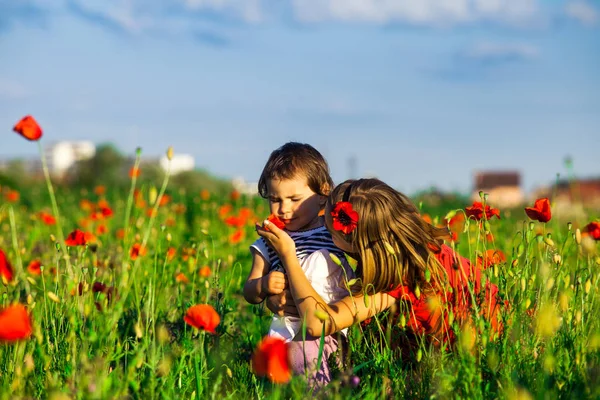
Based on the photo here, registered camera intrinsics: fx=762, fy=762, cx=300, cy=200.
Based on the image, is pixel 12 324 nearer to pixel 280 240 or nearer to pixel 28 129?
pixel 28 129

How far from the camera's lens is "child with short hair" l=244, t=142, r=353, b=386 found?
3133 mm

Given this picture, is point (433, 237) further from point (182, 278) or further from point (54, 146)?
point (54, 146)

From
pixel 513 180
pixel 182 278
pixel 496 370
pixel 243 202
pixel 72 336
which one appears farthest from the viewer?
pixel 513 180

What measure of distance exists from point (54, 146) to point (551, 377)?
82.8 m

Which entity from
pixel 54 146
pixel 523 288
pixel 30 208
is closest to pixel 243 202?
pixel 30 208

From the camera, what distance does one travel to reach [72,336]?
2.38 metres

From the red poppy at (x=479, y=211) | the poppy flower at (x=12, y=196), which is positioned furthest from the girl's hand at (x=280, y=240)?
the poppy flower at (x=12, y=196)

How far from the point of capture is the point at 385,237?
9.84ft

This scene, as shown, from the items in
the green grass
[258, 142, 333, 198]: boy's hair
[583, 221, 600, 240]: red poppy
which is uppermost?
[258, 142, 333, 198]: boy's hair

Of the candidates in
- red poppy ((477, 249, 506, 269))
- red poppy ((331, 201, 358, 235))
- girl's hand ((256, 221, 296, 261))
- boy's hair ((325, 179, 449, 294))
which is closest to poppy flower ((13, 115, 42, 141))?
girl's hand ((256, 221, 296, 261))

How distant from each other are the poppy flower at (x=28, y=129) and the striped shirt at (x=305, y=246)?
1210 mm

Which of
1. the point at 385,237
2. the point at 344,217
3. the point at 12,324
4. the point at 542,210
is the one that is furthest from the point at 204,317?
the point at 542,210

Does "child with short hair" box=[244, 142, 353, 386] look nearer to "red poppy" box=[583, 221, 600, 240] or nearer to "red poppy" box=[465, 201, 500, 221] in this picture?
"red poppy" box=[465, 201, 500, 221]

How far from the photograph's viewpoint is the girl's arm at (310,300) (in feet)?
9.48
